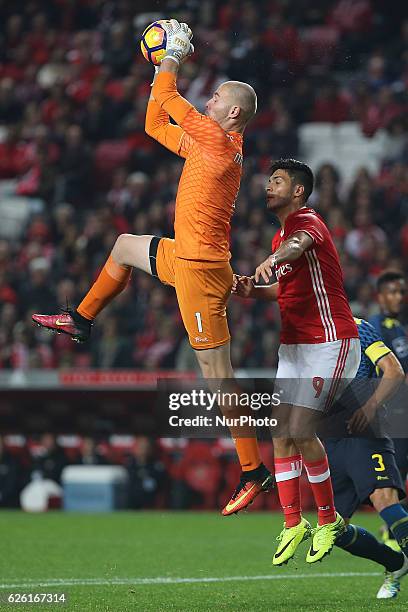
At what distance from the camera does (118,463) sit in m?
14.6

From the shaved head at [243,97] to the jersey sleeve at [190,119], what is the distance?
0.50 ft

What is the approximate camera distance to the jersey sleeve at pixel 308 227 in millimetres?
6652

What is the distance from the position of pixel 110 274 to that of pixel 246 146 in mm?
8872

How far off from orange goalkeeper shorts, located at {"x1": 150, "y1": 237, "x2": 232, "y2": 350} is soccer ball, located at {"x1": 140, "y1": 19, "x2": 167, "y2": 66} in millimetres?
1047

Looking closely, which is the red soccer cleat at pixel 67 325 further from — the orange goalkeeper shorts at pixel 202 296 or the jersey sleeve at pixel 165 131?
the jersey sleeve at pixel 165 131

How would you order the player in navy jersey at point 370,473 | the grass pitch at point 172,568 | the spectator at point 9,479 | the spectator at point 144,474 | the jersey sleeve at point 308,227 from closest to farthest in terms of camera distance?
the jersey sleeve at point 308,227 < the grass pitch at point 172,568 < the player in navy jersey at point 370,473 < the spectator at point 144,474 < the spectator at point 9,479

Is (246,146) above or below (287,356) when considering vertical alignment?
above

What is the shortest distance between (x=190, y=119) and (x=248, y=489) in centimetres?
203

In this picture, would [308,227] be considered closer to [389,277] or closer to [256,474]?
[256,474]

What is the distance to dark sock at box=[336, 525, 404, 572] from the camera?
24.7 ft

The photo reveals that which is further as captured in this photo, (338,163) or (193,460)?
(338,163)

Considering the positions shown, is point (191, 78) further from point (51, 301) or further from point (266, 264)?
point (266, 264)

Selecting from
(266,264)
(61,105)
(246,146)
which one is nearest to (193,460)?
(246,146)

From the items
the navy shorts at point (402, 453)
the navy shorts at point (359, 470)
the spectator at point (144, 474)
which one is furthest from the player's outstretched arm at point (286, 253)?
the spectator at point (144, 474)
